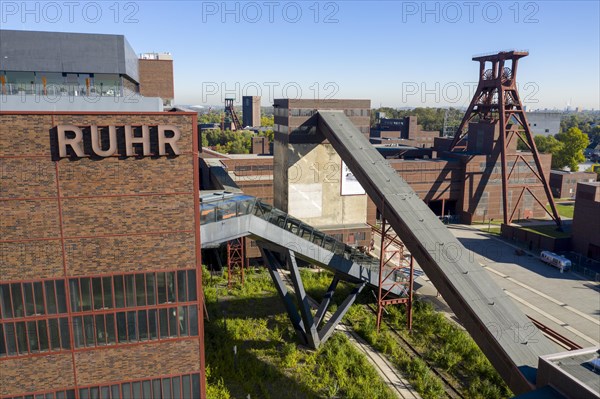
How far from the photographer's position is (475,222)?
2291 inches

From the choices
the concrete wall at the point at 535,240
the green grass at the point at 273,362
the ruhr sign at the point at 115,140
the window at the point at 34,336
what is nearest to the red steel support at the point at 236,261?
the green grass at the point at 273,362

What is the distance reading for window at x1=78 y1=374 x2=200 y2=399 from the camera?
723 inches

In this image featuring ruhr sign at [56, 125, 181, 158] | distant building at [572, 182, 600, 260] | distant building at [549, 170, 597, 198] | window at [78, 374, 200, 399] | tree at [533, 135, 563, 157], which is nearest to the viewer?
ruhr sign at [56, 125, 181, 158]

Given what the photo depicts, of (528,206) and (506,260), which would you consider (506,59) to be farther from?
(506,260)

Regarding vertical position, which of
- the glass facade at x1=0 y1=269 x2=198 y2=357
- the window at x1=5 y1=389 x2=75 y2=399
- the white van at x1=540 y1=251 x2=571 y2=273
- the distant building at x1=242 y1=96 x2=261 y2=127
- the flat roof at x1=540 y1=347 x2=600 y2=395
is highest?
the distant building at x1=242 y1=96 x2=261 y2=127

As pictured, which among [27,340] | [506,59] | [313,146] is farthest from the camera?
[506,59]

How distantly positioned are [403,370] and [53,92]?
69.9ft

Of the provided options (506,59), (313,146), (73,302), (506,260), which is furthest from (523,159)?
(73,302)

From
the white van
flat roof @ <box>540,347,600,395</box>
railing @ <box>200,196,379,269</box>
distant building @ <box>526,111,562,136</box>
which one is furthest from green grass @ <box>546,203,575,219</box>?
distant building @ <box>526,111,562,136</box>

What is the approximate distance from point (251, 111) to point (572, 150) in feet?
425

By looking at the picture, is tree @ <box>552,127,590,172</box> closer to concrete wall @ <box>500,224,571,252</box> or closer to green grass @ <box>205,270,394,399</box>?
concrete wall @ <box>500,224,571,252</box>

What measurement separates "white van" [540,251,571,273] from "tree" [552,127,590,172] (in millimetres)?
50167

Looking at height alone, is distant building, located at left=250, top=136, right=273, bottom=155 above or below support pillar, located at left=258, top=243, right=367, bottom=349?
above

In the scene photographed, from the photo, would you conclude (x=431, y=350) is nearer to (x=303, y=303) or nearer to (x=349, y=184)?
(x=303, y=303)
